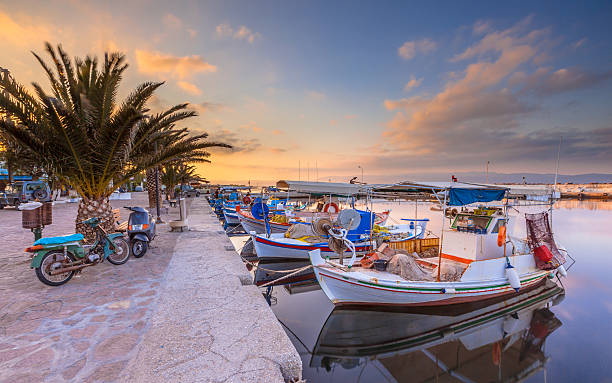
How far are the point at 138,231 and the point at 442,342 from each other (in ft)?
27.0

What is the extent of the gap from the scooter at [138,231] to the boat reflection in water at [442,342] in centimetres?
533

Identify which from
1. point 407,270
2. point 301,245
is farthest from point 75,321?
point 301,245

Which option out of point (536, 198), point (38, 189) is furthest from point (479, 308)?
point (38, 189)

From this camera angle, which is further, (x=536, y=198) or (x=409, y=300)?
(x=536, y=198)

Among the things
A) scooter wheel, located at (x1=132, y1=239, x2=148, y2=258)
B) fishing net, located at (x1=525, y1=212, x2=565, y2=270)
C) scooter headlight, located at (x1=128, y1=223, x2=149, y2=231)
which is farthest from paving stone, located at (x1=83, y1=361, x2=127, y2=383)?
fishing net, located at (x1=525, y1=212, x2=565, y2=270)

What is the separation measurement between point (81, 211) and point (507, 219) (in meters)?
12.5

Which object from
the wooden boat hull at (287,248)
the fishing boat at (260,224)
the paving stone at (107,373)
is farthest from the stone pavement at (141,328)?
the fishing boat at (260,224)

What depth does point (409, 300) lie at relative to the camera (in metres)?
6.88

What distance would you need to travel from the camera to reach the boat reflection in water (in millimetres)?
5570

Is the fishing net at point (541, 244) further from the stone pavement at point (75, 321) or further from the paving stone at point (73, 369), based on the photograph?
the paving stone at point (73, 369)

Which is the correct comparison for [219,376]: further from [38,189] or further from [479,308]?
[38,189]

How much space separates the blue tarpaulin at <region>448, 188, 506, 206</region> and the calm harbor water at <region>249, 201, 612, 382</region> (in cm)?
308

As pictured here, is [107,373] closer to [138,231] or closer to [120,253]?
[120,253]

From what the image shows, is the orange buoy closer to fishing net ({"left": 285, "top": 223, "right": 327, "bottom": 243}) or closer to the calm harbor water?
the calm harbor water
